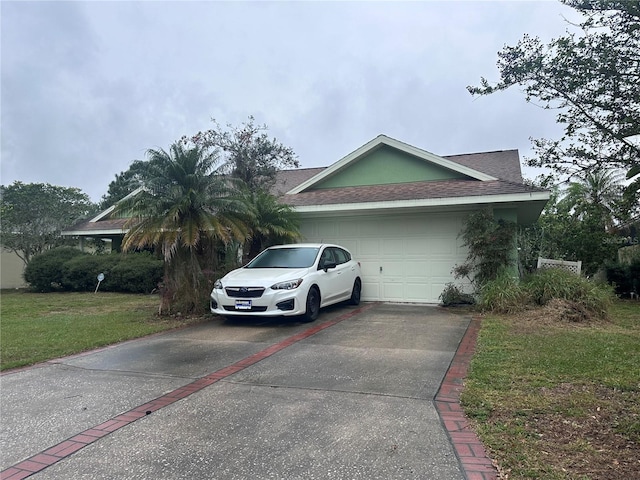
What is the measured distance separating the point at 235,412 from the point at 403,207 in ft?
26.9

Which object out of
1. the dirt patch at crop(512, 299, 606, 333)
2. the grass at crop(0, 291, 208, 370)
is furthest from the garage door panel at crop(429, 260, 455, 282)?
the grass at crop(0, 291, 208, 370)

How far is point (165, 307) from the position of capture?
1005 cm

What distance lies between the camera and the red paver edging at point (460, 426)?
3.00 metres

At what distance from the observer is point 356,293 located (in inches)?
459

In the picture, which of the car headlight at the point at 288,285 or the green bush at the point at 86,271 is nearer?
the car headlight at the point at 288,285

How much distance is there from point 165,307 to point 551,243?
17.0m

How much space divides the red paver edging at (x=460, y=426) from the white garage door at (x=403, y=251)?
5.84m

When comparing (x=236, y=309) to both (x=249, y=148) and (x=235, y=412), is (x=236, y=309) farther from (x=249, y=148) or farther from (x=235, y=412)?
(x=249, y=148)

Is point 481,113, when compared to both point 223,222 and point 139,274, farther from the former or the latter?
point 139,274

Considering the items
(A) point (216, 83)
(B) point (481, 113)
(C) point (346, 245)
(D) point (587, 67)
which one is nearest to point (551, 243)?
(B) point (481, 113)

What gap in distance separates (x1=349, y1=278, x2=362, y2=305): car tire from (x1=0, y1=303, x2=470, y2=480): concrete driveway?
418 centimetres

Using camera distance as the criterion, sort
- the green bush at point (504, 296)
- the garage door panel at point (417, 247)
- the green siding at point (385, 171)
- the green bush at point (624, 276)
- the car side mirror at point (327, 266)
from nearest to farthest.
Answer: the car side mirror at point (327, 266) → the green bush at point (504, 296) → the garage door panel at point (417, 247) → the green siding at point (385, 171) → the green bush at point (624, 276)

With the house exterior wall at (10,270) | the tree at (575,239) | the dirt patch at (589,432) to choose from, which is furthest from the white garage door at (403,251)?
the house exterior wall at (10,270)

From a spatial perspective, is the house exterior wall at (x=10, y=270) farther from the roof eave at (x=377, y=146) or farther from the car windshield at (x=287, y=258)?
the car windshield at (x=287, y=258)
